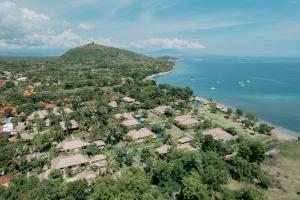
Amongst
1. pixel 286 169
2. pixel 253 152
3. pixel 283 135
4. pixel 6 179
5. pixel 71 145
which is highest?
pixel 253 152

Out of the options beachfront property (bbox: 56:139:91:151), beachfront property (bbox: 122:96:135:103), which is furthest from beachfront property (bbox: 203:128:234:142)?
beachfront property (bbox: 122:96:135:103)

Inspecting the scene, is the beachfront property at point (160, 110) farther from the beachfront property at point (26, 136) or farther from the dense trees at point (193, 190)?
the dense trees at point (193, 190)

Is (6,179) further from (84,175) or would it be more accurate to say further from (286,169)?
(286,169)

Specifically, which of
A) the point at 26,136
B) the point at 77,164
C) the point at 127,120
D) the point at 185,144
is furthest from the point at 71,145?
the point at 185,144

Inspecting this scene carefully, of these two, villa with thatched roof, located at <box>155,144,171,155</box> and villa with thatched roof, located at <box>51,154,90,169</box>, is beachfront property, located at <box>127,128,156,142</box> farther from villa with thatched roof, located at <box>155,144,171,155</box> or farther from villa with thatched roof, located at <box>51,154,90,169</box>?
villa with thatched roof, located at <box>51,154,90,169</box>

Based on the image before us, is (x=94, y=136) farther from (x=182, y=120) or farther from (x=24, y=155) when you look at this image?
(x=182, y=120)

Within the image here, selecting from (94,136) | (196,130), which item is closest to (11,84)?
(94,136)
